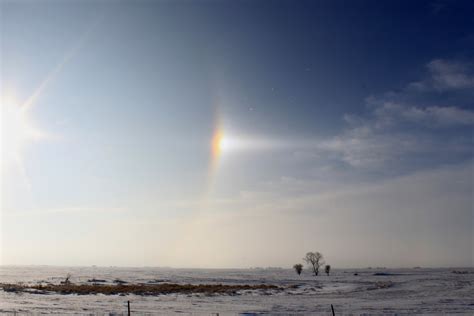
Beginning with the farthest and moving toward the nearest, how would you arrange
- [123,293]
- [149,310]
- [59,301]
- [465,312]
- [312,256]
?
[312,256] < [123,293] < [59,301] < [149,310] < [465,312]

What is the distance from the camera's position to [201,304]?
132 feet

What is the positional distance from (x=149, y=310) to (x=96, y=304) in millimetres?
7621

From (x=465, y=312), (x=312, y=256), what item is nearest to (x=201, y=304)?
(x=465, y=312)

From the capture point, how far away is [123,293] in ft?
168

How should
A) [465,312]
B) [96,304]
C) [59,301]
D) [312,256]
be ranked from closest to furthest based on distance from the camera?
[465,312] → [96,304] → [59,301] → [312,256]

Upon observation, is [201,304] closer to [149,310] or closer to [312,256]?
[149,310]

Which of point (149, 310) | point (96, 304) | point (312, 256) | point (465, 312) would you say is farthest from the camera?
point (312, 256)

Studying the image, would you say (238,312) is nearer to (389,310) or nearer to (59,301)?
(389,310)

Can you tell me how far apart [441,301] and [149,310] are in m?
29.4

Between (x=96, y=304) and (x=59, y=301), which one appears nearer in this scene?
(x=96, y=304)

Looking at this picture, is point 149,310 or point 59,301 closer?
point 149,310

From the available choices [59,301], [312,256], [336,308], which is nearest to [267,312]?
[336,308]

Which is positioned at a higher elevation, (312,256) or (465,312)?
(465,312)

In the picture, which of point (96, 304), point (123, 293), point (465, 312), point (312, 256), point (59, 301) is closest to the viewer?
point (465, 312)
